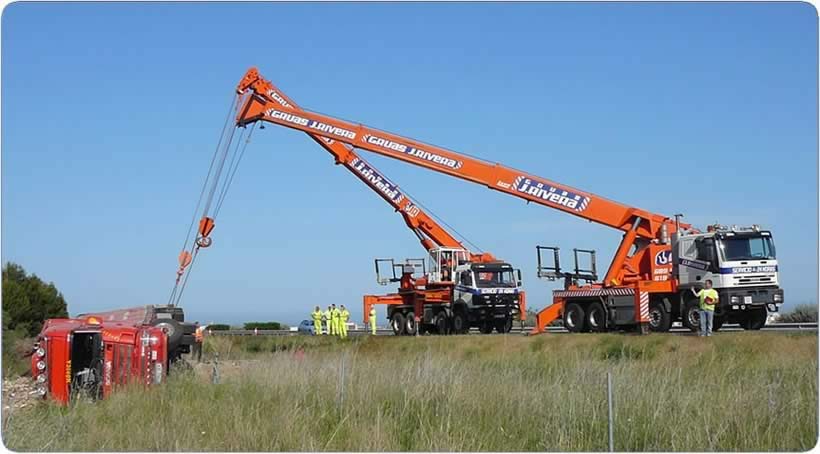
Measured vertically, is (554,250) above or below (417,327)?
above

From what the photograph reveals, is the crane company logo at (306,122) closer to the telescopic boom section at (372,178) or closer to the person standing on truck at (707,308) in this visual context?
the telescopic boom section at (372,178)

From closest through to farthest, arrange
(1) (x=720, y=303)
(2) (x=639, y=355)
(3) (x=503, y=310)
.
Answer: (2) (x=639, y=355) < (1) (x=720, y=303) < (3) (x=503, y=310)

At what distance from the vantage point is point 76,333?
56.4 feet

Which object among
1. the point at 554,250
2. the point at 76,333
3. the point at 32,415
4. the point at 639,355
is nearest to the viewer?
the point at 32,415

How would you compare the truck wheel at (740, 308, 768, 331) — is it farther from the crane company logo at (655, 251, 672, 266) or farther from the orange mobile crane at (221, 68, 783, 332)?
the crane company logo at (655, 251, 672, 266)

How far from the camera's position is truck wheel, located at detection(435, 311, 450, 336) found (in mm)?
31969

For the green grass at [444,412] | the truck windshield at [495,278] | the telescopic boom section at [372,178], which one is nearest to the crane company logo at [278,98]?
the telescopic boom section at [372,178]

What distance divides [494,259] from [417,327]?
3.59 metres

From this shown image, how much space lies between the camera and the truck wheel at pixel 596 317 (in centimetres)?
2595

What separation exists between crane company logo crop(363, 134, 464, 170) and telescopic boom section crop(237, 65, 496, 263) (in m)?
2.01

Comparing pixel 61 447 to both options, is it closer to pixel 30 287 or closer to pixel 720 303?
pixel 720 303

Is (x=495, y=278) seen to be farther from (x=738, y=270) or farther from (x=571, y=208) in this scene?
(x=738, y=270)

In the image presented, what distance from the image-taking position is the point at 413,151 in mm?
28625

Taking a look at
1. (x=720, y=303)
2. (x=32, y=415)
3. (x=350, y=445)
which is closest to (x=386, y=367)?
(x=350, y=445)
